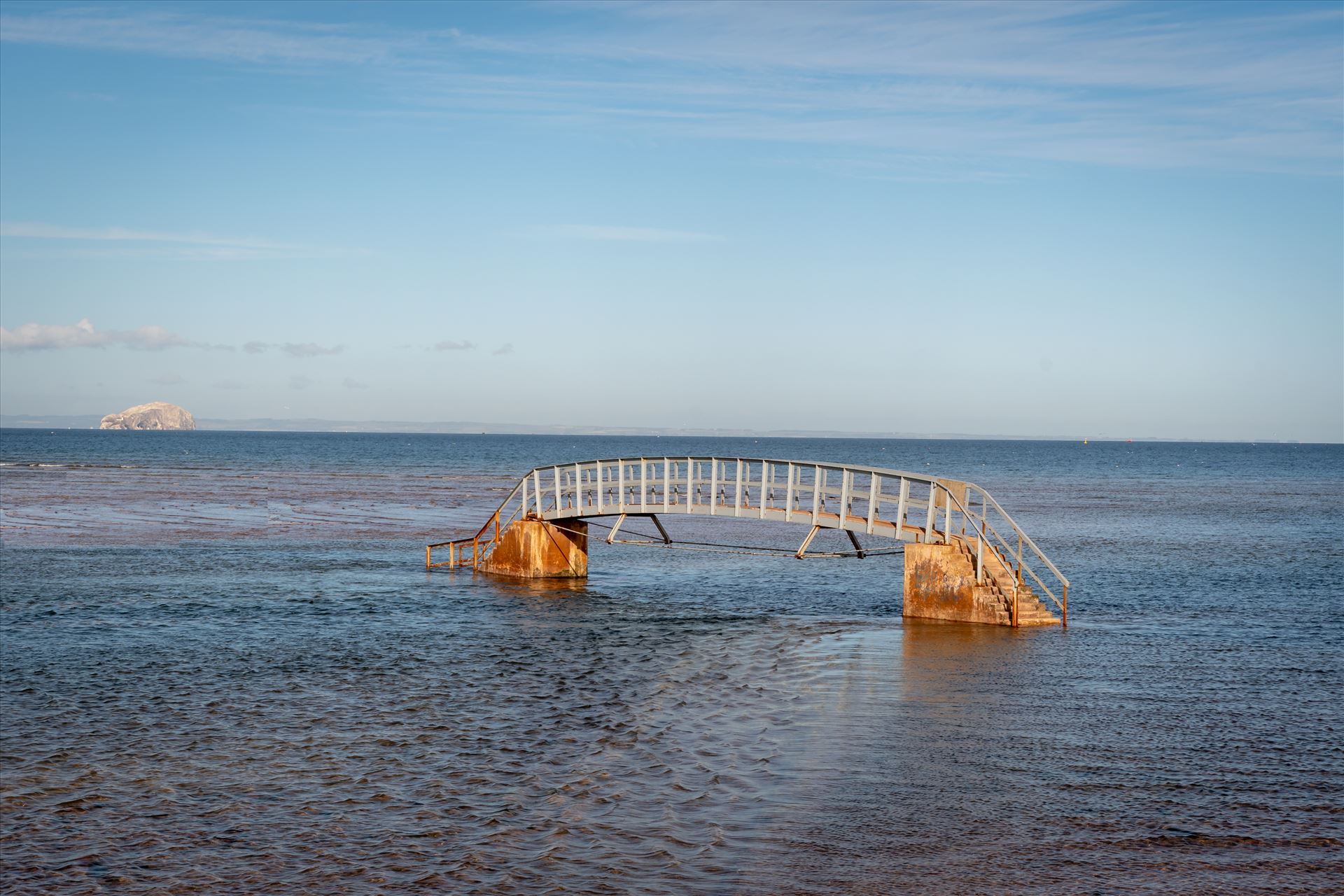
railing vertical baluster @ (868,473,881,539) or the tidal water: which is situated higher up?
railing vertical baluster @ (868,473,881,539)

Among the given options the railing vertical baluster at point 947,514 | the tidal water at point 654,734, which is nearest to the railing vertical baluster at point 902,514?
the railing vertical baluster at point 947,514

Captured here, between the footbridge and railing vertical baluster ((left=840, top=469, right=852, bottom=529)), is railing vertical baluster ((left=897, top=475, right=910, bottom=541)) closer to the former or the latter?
the footbridge

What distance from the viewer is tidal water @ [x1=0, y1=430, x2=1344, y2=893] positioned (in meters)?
10.7

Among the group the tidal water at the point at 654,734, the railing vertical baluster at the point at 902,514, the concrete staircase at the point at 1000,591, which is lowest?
the tidal water at the point at 654,734

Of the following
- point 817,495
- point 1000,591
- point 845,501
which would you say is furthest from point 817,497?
point 1000,591

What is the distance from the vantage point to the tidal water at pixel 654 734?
10742mm

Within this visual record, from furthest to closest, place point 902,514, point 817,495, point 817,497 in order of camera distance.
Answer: point 817,495 < point 817,497 < point 902,514

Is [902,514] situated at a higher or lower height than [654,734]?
higher

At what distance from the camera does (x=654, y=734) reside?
15.2 m

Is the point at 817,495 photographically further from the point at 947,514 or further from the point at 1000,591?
the point at 1000,591

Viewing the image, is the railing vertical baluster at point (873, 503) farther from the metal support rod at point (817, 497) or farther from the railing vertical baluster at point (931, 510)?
the metal support rod at point (817, 497)

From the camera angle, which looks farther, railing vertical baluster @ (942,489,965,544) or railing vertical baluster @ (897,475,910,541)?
railing vertical baluster @ (897,475,910,541)

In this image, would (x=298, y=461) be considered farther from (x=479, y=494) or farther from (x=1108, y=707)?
(x=1108, y=707)

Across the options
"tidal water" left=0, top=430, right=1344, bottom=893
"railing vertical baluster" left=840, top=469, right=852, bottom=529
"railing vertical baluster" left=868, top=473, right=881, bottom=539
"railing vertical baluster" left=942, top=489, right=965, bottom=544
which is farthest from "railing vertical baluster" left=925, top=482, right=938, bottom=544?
"railing vertical baluster" left=840, top=469, right=852, bottom=529
